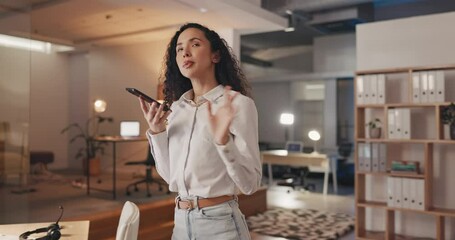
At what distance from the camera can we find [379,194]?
468 cm

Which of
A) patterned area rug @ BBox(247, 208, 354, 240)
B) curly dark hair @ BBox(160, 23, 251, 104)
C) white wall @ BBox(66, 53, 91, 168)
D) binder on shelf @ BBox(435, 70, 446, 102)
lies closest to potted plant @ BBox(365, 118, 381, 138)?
binder on shelf @ BBox(435, 70, 446, 102)

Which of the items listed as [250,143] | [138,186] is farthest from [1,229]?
[138,186]

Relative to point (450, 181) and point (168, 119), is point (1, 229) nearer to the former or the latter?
point (168, 119)

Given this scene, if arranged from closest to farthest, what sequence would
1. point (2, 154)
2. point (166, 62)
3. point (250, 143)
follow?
point (250, 143), point (166, 62), point (2, 154)

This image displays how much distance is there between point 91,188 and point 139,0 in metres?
3.07

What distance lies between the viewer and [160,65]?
504cm

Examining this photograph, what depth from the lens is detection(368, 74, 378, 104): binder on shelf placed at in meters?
4.39

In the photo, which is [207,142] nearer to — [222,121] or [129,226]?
[222,121]

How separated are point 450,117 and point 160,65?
337 centimetres

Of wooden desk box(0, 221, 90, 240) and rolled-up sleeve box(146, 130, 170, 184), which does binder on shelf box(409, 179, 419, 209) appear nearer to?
wooden desk box(0, 221, 90, 240)

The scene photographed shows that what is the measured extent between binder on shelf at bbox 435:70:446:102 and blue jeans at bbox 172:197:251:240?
352 cm

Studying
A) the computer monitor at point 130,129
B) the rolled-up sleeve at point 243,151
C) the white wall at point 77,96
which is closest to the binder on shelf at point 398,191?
the rolled-up sleeve at point 243,151

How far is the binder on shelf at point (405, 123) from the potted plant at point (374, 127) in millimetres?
274

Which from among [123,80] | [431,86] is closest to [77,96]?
[123,80]
